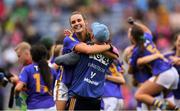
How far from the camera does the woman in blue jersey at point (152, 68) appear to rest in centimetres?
1420

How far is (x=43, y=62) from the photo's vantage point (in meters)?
12.8

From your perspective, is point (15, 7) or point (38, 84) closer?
point (38, 84)

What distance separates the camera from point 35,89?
1275 centimetres

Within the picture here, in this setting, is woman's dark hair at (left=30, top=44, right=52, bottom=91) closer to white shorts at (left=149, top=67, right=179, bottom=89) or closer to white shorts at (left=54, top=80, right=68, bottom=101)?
white shorts at (left=54, top=80, right=68, bottom=101)

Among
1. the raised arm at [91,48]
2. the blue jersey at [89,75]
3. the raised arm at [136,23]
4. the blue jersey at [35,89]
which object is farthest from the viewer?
the raised arm at [136,23]

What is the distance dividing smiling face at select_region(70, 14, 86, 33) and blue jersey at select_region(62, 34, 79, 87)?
115 mm

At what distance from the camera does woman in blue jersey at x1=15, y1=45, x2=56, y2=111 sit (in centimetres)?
1270

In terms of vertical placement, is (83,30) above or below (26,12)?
below

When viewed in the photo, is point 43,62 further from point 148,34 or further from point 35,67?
point 148,34

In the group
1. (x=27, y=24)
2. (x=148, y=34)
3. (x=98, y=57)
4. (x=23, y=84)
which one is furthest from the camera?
(x=27, y=24)

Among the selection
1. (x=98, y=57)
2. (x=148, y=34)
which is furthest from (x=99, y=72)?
(x=148, y=34)

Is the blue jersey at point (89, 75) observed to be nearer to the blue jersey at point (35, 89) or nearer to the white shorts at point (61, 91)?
the white shorts at point (61, 91)

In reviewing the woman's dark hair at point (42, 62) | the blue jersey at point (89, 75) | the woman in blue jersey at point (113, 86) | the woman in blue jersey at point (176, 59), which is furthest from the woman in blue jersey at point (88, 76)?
the woman in blue jersey at point (176, 59)

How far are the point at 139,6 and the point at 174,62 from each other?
9362 millimetres
